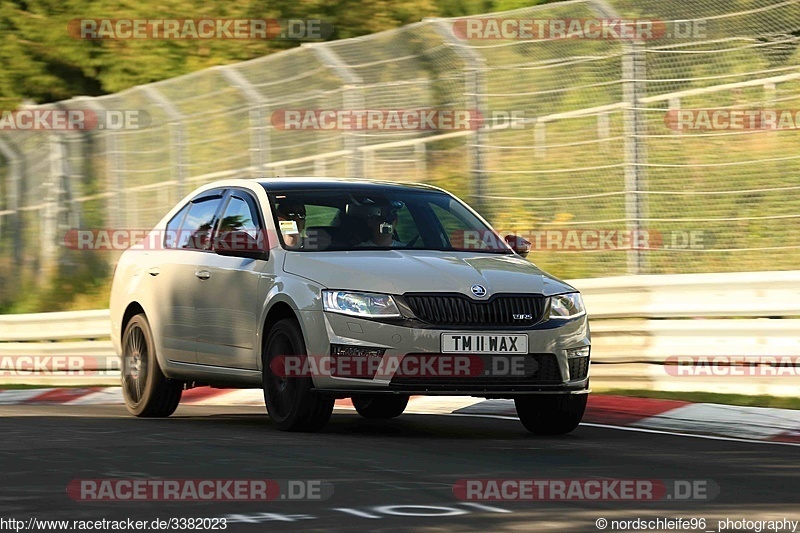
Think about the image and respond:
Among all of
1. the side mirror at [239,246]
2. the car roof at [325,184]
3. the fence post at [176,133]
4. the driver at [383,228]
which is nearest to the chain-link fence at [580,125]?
the fence post at [176,133]

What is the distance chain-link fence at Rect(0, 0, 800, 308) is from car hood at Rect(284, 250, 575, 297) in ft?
11.0

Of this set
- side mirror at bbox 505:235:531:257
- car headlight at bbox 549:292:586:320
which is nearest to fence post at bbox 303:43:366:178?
side mirror at bbox 505:235:531:257

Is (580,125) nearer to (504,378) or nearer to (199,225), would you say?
(199,225)

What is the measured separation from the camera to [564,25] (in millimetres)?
15180

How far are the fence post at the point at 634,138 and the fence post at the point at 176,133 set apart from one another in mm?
6942

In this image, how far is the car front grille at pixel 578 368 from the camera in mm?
10477

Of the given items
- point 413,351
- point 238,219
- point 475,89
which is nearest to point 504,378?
point 413,351

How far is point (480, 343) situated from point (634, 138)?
14.4 feet

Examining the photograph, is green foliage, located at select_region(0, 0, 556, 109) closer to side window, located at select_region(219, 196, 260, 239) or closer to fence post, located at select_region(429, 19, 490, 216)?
fence post, located at select_region(429, 19, 490, 216)

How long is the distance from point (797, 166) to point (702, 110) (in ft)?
5.04

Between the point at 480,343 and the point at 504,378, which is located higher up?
the point at 480,343

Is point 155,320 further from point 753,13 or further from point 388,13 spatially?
point 388,13

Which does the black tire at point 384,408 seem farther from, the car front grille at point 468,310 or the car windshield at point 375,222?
the car front grille at point 468,310

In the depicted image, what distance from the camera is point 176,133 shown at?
64.2 feet
